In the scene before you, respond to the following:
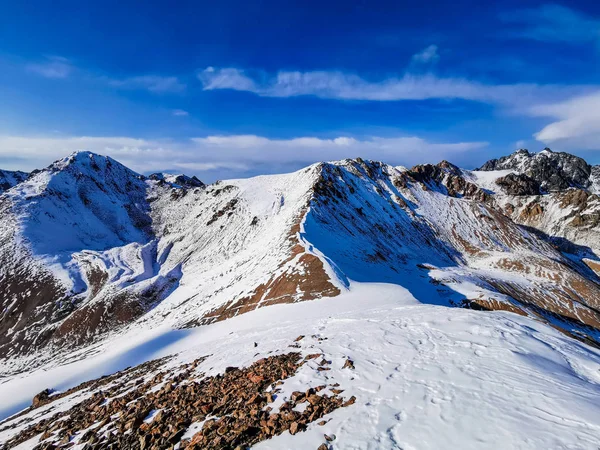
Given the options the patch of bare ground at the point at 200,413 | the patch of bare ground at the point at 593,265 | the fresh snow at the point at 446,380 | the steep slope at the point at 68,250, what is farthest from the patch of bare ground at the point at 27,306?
the patch of bare ground at the point at 593,265

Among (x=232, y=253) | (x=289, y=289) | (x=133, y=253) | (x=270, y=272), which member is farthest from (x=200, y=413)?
(x=133, y=253)

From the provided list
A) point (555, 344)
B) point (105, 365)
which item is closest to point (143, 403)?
point (555, 344)

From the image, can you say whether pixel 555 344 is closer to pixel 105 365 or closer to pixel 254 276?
pixel 105 365

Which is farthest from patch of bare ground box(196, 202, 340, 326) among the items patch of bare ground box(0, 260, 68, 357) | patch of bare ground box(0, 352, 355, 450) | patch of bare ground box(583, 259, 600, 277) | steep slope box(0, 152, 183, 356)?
patch of bare ground box(583, 259, 600, 277)

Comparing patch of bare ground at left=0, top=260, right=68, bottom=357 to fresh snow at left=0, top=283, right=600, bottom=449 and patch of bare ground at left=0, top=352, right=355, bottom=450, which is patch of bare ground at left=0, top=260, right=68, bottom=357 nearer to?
fresh snow at left=0, top=283, right=600, bottom=449

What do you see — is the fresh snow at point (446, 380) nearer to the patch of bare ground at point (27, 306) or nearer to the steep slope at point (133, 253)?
the steep slope at point (133, 253)

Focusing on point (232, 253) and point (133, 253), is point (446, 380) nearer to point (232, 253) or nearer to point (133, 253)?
point (232, 253)
